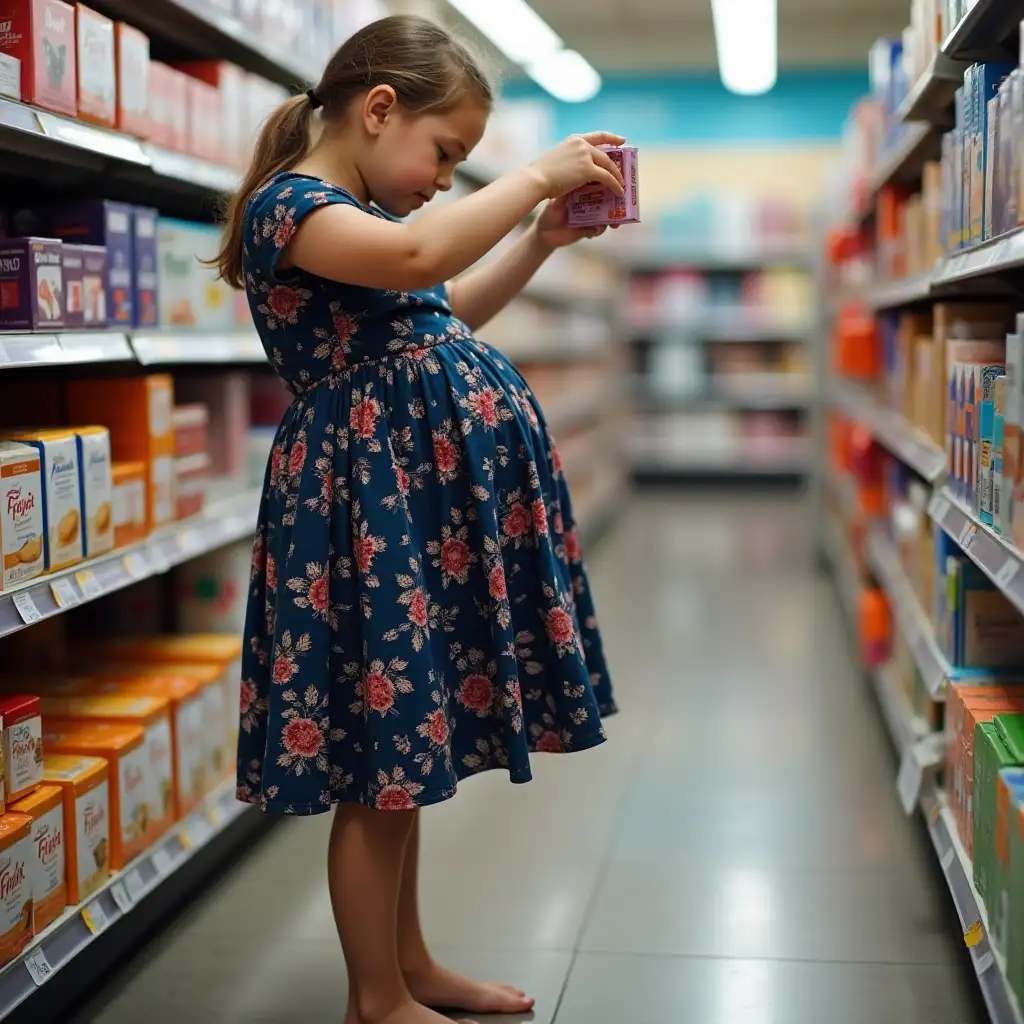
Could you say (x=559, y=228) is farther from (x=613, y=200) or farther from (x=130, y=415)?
(x=130, y=415)

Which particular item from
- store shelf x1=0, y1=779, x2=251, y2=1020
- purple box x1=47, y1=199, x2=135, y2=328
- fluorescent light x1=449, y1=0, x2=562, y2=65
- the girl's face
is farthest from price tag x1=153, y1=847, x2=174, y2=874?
fluorescent light x1=449, y1=0, x2=562, y2=65

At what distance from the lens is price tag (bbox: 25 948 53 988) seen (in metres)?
1.94

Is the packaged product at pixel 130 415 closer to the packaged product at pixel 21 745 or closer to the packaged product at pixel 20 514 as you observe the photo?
the packaged product at pixel 20 514

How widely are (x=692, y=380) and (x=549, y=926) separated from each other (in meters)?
7.79

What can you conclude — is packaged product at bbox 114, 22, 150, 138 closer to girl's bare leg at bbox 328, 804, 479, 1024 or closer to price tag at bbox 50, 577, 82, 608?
price tag at bbox 50, 577, 82, 608

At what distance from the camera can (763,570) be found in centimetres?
642

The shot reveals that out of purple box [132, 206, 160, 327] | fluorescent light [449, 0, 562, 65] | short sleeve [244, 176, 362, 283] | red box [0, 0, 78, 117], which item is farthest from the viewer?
fluorescent light [449, 0, 562, 65]

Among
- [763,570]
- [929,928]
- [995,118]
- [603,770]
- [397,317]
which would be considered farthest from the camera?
[763,570]

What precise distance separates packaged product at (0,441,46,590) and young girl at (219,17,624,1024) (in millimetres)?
378

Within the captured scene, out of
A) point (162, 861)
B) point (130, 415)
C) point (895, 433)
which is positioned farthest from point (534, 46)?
point (162, 861)

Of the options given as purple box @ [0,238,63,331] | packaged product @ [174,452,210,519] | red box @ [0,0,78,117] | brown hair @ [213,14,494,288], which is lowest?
packaged product @ [174,452,210,519]

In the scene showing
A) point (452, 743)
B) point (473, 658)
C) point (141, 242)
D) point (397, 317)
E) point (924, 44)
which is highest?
point (924, 44)

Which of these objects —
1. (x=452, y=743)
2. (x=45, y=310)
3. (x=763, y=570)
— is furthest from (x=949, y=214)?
(x=763, y=570)

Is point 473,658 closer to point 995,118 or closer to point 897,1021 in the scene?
point 897,1021
